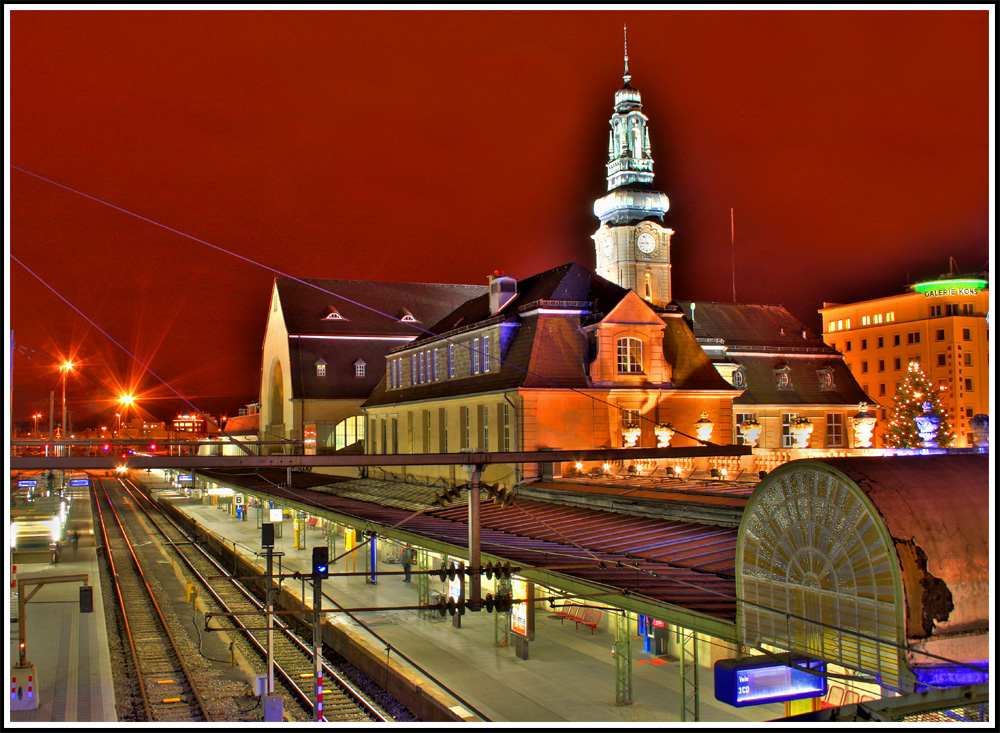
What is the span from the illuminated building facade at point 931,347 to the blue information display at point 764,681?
243 ft

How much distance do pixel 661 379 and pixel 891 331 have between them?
2551 inches

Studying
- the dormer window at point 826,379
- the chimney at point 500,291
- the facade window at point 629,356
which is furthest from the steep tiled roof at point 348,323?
the dormer window at point 826,379

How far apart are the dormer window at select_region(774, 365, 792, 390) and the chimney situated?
23519mm

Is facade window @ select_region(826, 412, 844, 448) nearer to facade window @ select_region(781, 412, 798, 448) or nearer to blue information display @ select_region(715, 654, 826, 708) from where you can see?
facade window @ select_region(781, 412, 798, 448)

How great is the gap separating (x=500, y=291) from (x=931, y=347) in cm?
6146

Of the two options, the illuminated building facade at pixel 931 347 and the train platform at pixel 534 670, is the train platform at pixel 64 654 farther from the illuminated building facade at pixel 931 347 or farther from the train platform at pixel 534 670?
the illuminated building facade at pixel 931 347

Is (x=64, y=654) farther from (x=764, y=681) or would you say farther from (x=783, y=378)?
(x=783, y=378)

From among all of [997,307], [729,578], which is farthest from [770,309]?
[997,307]

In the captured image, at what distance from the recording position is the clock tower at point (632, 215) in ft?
250

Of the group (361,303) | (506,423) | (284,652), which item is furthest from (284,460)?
(361,303)

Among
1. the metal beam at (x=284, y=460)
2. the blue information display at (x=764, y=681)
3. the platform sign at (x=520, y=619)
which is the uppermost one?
the metal beam at (x=284, y=460)

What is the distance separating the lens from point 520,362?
38.7m

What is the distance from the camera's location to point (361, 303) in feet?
254

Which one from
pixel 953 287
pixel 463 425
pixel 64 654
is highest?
pixel 953 287
